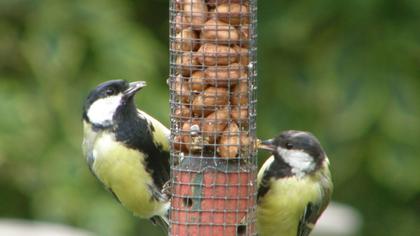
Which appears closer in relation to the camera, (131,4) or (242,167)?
(242,167)

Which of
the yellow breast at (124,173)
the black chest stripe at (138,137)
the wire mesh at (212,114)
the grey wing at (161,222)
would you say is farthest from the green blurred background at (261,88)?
the wire mesh at (212,114)

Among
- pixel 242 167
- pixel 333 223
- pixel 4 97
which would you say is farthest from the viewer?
pixel 333 223

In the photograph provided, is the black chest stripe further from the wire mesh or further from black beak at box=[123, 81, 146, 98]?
the wire mesh

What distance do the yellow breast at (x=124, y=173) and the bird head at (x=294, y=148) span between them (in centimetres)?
55

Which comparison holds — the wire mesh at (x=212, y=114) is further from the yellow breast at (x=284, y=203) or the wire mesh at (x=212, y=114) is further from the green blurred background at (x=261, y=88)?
the green blurred background at (x=261, y=88)

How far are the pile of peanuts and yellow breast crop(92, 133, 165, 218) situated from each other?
0.35m

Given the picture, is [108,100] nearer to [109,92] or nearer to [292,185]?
[109,92]

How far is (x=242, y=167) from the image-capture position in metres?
5.09

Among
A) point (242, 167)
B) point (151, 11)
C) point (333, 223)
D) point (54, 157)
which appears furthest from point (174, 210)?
point (151, 11)

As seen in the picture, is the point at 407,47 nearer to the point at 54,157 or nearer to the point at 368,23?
the point at 368,23

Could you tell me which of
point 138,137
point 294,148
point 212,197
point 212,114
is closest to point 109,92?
point 138,137

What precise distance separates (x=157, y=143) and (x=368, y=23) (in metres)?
2.91

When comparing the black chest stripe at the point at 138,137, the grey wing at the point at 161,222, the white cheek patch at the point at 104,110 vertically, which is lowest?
the grey wing at the point at 161,222

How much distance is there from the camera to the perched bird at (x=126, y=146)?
5.32 metres
